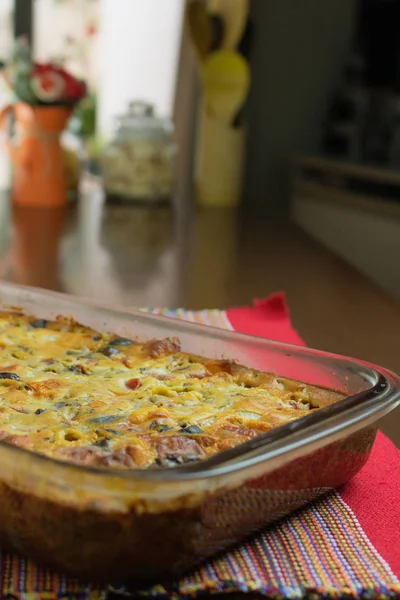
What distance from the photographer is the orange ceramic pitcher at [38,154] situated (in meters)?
2.48

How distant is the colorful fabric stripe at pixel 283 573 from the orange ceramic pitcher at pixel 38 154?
1.96 meters

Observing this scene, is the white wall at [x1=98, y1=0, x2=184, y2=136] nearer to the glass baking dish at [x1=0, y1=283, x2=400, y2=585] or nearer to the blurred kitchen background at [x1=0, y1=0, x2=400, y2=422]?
the blurred kitchen background at [x1=0, y1=0, x2=400, y2=422]

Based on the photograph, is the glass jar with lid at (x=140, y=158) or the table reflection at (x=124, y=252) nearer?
the table reflection at (x=124, y=252)

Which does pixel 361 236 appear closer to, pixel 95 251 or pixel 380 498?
pixel 95 251

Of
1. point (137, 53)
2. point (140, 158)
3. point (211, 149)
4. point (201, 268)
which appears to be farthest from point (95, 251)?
point (137, 53)

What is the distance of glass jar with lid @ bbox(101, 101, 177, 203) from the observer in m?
2.64

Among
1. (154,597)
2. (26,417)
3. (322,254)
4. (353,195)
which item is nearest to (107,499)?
(154,597)

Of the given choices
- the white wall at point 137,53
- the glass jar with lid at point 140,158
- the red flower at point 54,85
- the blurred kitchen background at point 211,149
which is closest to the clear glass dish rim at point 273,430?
the blurred kitchen background at point 211,149

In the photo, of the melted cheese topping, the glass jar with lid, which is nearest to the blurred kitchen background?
the glass jar with lid

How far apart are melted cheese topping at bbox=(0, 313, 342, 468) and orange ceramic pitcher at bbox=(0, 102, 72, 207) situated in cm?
158

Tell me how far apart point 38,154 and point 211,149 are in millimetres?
617

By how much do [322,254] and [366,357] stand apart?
0.87 metres

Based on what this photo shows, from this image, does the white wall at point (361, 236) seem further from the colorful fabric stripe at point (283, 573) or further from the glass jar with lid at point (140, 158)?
the colorful fabric stripe at point (283, 573)

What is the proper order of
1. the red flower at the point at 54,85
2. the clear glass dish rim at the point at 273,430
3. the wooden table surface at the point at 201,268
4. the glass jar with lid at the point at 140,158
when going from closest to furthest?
1. the clear glass dish rim at the point at 273,430
2. the wooden table surface at the point at 201,268
3. the red flower at the point at 54,85
4. the glass jar with lid at the point at 140,158
